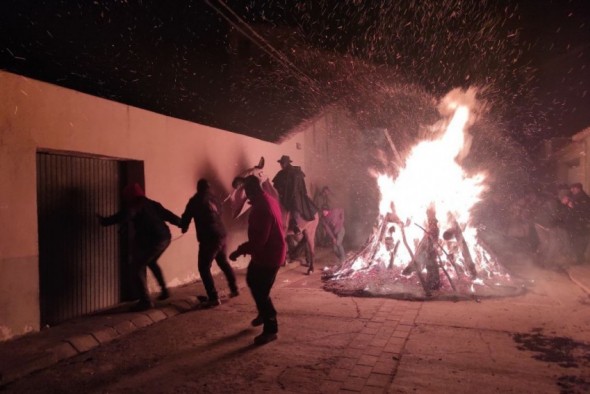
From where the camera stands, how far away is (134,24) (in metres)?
6.93

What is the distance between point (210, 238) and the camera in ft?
22.9

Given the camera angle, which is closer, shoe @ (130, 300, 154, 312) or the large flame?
shoe @ (130, 300, 154, 312)

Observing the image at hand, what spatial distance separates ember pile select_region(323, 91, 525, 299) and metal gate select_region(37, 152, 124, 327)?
3.76m

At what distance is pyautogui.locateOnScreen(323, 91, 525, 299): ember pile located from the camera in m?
7.84

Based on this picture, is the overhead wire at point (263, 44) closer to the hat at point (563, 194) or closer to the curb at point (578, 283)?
the hat at point (563, 194)

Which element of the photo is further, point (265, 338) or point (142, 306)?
point (142, 306)

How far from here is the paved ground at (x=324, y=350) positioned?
412cm

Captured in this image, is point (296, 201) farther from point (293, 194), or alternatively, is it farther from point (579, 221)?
Answer: point (579, 221)

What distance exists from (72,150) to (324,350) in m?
4.09

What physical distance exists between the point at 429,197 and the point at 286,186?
9.99 ft

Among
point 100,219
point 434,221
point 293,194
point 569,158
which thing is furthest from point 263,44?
point 569,158

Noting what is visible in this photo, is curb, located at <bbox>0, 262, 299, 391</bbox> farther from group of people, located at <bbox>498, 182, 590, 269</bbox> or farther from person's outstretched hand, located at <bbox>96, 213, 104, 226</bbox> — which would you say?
group of people, located at <bbox>498, 182, 590, 269</bbox>

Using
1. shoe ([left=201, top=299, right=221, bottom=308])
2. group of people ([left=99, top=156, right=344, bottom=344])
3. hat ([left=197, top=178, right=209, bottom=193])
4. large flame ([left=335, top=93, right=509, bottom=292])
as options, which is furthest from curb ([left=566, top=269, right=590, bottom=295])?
hat ([left=197, top=178, right=209, bottom=193])

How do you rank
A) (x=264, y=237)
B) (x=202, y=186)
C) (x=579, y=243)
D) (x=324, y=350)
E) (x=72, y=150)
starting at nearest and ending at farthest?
(x=324, y=350)
(x=264, y=237)
(x=72, y=150)
(x=202, y=186)
(x=579, y=243)
